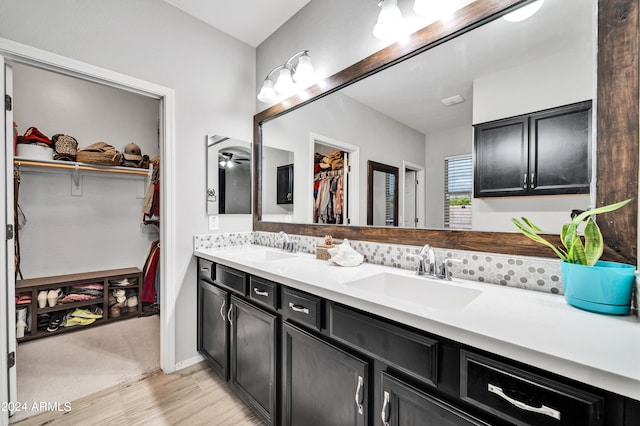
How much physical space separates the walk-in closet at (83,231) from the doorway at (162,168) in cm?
40

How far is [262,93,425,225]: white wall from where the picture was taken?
154cm

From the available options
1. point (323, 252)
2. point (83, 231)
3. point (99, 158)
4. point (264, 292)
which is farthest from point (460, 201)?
point (83, 231)

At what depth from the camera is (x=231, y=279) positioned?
5.51 feet

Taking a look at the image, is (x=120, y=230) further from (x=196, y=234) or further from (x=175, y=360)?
(x=175, y=360)

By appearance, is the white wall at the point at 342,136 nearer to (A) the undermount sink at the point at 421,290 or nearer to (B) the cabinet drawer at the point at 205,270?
(A) the undermount sink at the point at 421,290

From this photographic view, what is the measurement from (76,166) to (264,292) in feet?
8.64

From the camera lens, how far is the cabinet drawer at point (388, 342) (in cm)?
78

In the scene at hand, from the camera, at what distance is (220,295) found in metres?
1.81

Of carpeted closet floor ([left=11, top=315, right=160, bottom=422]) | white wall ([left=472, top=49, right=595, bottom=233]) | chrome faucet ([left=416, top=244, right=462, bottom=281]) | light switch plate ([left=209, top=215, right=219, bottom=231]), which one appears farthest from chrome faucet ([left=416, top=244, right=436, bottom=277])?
carpeted closet floor ([left=11, top=315, right=160, bottom=422])

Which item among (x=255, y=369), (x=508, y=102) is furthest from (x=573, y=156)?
(x=255, y=369)

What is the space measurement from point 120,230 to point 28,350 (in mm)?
1317

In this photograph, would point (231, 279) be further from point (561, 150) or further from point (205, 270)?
point (561, 150)

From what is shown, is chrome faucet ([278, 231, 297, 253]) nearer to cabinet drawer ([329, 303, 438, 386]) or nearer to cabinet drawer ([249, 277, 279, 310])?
cabinet drawer ([249, 277, 279, 310])

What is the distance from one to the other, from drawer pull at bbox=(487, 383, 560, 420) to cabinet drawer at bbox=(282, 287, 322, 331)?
0.62 meters
